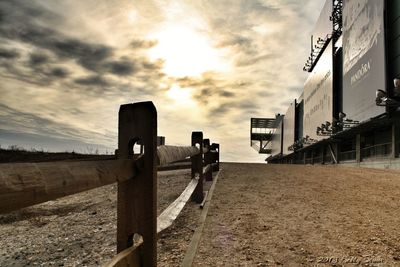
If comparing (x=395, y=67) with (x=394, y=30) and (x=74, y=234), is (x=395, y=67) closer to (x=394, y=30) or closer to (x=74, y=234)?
(x=394, y=30)

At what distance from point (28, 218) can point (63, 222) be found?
1324 millimetres

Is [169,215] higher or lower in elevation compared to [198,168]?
lower

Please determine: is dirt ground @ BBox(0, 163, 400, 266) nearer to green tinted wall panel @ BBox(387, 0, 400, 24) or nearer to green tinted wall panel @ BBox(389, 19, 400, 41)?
green tinted wall panel @ BBox(389, 19, 400, 41)

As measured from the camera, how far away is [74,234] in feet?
18.1

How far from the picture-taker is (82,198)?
31.1ft

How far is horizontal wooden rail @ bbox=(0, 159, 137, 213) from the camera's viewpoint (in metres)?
1.11

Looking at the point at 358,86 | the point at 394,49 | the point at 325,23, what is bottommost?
the point at 358,86

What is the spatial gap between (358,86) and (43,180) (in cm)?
2923

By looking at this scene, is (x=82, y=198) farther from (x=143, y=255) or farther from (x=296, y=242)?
(x=143, y=255)

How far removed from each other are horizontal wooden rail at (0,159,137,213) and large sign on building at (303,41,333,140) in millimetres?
35655

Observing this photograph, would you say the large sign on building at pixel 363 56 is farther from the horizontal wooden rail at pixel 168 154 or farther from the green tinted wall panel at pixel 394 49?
the horizontal wooden rail at pixel 168 154

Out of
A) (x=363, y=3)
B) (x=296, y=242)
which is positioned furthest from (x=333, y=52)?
(x=296, y=242)

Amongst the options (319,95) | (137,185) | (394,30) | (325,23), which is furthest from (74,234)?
(325,23)

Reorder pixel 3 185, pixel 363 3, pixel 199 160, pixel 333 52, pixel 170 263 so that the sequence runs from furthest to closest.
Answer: pixel 333 52
pixel 363 3
pixel 199 160
pixel 170 263
pixel 3 185
